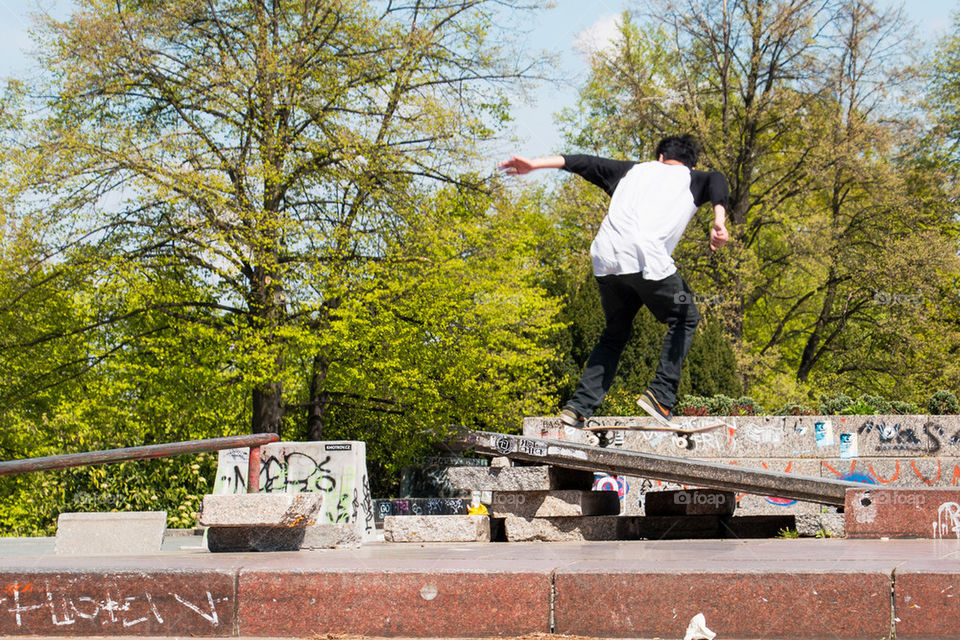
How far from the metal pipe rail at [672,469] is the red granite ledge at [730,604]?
2699mm

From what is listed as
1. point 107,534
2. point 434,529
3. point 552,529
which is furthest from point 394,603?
point 107,534

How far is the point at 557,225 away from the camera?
35.3 m

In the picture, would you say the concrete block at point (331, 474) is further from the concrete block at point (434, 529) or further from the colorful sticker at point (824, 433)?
the colorful sticker at point (824, 433)

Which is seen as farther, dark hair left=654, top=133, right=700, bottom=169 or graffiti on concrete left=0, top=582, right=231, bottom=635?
A: dark hair left=654, top=133, right=700, bottom=169

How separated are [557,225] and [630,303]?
28.9 m

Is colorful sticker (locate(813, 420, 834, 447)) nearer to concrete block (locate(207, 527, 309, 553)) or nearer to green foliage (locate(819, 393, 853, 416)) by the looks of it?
green foliage (locate(819, 393, 853, 416))

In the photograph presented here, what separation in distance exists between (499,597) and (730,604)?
106 cm

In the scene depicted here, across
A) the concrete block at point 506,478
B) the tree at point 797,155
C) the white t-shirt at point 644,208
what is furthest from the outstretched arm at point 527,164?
the tree at point 797,155

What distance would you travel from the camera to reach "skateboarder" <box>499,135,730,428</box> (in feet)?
20.6

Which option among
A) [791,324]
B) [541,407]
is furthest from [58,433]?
[791,324]

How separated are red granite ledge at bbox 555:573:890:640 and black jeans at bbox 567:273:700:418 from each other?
218cm

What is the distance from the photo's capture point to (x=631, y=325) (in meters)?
6.62

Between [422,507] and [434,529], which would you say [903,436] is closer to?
[422,507]

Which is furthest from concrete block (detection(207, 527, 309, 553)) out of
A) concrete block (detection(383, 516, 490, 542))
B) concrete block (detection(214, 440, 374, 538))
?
concrete block (detection(214, 440, 374, 538))
